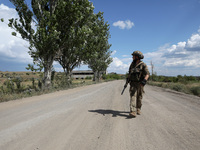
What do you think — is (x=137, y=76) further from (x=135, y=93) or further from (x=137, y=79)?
(x=135, y=93)

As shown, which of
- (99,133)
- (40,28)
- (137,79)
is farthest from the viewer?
(40,28)

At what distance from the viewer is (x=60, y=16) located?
12711 mm

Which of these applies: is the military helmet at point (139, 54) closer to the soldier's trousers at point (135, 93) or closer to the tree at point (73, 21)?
the soldier's trousers at point (135, 93)

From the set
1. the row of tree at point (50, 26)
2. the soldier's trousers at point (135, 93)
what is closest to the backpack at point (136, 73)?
the soldier's trousers at point (135, 93)

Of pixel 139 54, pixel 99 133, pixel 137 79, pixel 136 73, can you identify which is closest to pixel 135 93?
pixel 137 79

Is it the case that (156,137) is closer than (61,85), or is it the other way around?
(156,137)

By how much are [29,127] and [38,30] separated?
386 inches

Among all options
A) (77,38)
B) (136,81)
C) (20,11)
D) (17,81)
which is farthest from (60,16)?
(136,81)

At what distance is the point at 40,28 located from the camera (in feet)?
35.7

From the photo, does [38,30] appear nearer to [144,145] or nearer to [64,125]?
[64,125]

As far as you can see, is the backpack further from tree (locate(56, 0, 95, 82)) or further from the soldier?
tree (locate(56, 0, 95, 82))

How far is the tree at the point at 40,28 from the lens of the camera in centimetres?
1137

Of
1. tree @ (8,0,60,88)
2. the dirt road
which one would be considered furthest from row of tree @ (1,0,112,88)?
the dirt road

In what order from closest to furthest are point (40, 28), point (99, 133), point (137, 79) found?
point (99, 133)
point (137, 79)
point (40, 28)
